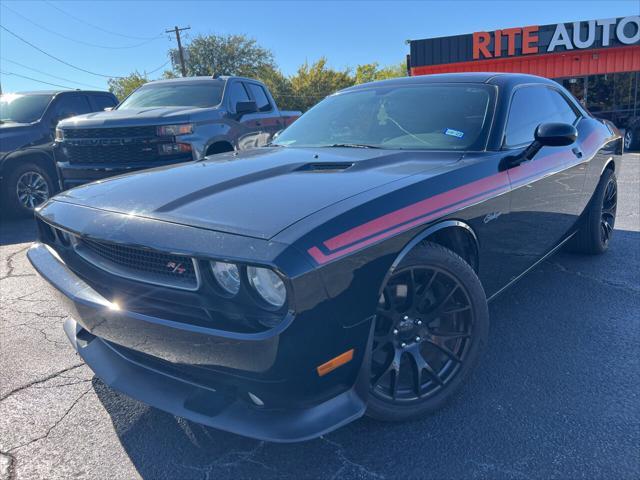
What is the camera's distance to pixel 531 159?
2.92m

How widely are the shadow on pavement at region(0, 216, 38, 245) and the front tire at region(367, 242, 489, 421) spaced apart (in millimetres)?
4784

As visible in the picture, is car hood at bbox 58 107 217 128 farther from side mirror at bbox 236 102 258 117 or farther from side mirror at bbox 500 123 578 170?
side mirror at bbox 500 123 578 170

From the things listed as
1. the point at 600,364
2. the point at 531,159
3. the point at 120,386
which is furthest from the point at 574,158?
the point at 120,386

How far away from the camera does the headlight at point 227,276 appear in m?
1.71

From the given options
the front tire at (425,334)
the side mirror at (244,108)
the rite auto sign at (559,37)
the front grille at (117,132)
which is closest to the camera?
the front tire at (425,334)

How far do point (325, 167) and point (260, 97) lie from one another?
542 cm

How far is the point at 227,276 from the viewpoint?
1.73 meters

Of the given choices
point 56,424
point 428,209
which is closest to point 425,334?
point 428,209

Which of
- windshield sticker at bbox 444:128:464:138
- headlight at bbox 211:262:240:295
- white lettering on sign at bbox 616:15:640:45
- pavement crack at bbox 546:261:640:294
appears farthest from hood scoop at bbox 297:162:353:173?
white lettering on sign at bbox 616:15:640:45

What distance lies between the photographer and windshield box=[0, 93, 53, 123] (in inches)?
280

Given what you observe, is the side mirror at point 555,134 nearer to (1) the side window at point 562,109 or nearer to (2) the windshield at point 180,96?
(1) the side window at point 562,109

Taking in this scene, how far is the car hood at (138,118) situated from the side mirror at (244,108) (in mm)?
365

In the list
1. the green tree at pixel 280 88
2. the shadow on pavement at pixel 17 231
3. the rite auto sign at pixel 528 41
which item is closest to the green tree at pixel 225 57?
the green tree at pixel 280 88

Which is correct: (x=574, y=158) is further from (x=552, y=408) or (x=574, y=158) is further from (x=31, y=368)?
(x=31, y=368)
